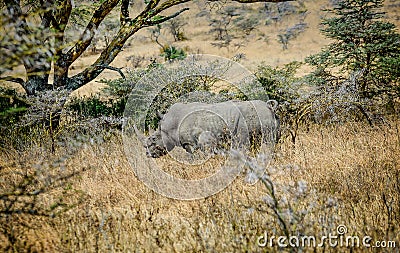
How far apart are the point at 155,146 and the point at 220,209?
7.42ft

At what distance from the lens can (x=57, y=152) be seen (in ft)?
18.5

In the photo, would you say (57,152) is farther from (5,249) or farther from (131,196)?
(5,249)

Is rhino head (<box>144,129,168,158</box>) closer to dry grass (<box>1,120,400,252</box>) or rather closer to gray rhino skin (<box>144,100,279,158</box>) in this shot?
gray rhino skin (<box>144,100,279,158</box>)

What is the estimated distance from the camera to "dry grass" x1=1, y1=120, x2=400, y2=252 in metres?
3.02

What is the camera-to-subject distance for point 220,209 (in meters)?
3.55

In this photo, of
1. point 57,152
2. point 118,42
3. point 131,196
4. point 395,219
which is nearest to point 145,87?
point 118,42

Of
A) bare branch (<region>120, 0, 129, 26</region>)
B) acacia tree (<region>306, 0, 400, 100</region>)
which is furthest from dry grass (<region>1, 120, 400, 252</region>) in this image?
bare branch (<region>120, 0, 129, 26</region>)

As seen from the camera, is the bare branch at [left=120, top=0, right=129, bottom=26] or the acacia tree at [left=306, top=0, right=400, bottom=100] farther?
the acacia tree at [left=306, top=0, right=400, bottom=100]

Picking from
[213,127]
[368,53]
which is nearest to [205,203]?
[213,127]
